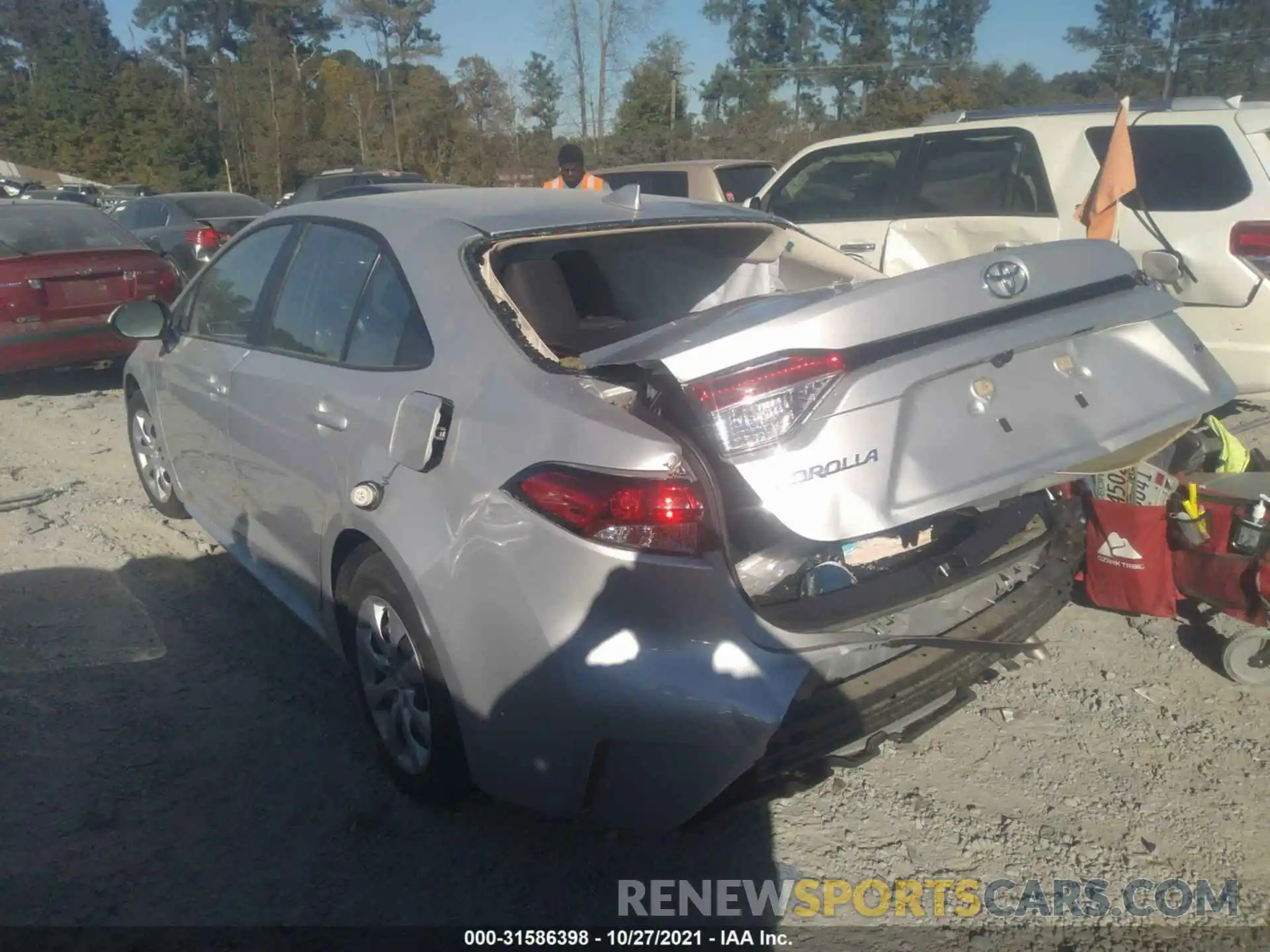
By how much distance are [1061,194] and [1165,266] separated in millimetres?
981

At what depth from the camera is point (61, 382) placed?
28.4ft

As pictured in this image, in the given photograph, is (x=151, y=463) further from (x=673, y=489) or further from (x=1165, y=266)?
(x=1165, y=266)

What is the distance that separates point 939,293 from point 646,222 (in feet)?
3.53

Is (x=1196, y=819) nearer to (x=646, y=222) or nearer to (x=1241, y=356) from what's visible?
(x=646, y=222)

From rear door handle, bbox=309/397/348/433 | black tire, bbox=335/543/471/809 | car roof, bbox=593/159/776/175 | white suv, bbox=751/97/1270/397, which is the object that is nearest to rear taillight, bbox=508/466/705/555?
black tire, bbox=335/543/471/809

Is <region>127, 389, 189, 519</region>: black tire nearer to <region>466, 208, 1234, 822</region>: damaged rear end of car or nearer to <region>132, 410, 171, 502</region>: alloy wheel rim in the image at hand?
<region>132, 410, 171, 502</region>: alloy wheel rim

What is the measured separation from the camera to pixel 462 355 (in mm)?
2598

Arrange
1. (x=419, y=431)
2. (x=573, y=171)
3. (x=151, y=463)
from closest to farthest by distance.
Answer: (x=419, y=431)
(x=151, y=463)
(x=573, y=171)

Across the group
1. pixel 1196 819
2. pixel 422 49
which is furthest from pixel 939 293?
pixel 422 49

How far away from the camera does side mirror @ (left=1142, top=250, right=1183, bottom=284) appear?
5227mm

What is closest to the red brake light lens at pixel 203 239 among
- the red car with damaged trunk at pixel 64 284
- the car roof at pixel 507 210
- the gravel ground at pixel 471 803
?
the red car with damaged trunk at pixel 64 284

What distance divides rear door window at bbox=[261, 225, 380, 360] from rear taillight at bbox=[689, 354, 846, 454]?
1.38m

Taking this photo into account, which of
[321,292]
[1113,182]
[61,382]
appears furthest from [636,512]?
[61,382]

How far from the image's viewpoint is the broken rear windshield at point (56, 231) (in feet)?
24.6
